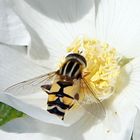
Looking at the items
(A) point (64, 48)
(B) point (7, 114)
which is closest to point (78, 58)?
(A) point (64, 48)

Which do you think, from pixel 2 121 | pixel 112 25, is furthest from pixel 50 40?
pixel 2 121

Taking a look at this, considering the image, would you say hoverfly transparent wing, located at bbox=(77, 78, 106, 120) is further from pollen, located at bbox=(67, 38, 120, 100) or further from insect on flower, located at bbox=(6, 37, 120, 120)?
pollen, located at bbox=(67, 38, 120, 100)

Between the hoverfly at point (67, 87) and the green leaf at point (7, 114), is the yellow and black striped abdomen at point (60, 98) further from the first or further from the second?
the green leaf at point (7, 114)

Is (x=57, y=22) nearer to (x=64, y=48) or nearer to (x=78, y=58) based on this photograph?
(x=64, y=48)

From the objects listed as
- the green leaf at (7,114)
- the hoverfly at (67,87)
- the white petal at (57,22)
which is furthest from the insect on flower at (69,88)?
the green leaf at (7,114)

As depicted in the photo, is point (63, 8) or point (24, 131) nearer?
point (24, 131)

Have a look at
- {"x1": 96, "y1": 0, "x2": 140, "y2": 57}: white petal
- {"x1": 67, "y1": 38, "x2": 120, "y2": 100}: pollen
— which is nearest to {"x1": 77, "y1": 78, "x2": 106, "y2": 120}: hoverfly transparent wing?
{"x1": 67, "y1": 38, "x2": 120, "y2": 100}: pollen
